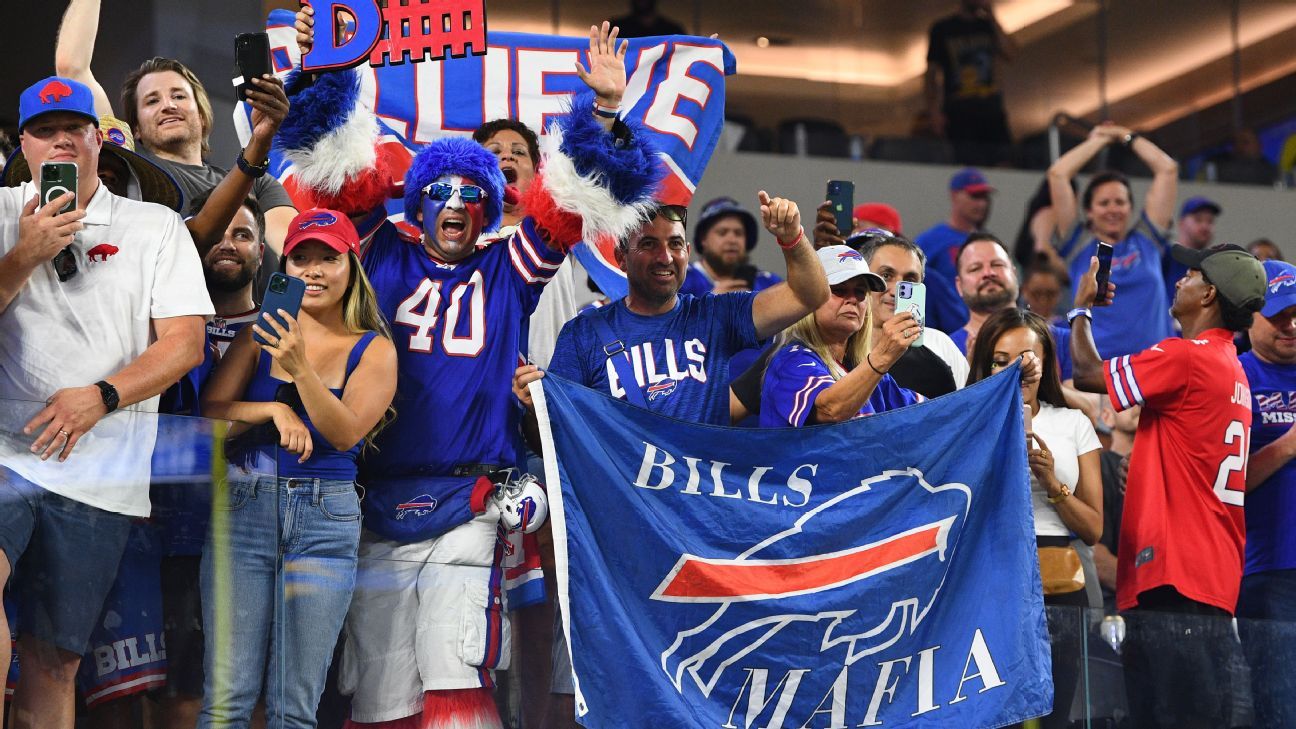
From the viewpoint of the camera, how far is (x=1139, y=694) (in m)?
4.83

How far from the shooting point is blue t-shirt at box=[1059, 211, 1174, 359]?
776 cm

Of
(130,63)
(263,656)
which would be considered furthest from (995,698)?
(130,63)

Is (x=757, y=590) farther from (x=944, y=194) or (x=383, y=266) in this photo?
(x=944, y=194)

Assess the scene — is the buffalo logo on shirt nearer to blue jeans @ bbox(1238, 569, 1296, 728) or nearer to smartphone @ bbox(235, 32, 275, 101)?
smartphone @ bbox(235, 32, 275, 101)

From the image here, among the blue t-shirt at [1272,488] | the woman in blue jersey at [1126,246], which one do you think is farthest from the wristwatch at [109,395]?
the woman in blue jersey at [1126,246]

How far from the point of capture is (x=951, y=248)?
7953mm

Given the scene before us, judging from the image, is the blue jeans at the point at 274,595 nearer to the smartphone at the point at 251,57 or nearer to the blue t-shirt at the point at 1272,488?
the smartphone at the point at 251,57

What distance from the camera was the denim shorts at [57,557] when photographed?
3609 mm

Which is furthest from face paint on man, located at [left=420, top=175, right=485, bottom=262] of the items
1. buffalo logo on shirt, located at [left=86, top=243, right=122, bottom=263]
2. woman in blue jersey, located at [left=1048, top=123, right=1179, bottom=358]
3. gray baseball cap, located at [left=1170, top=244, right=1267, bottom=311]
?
woman in blue jersey, located at [left=1048, top=123, right=1179, bottom=358]

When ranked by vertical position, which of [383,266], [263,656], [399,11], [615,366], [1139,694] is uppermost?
[399,11]

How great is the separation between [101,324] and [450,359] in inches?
38.1

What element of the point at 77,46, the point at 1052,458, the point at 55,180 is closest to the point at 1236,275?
the point at 1052,458

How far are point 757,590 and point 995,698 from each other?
31.1 inches

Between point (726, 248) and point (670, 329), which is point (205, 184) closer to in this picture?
point (670, 329)
